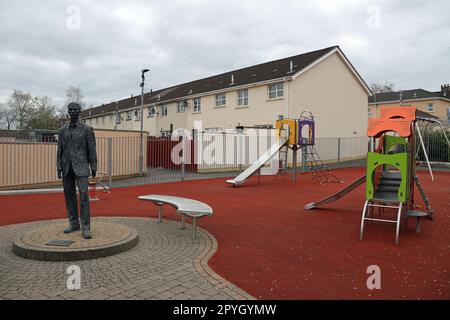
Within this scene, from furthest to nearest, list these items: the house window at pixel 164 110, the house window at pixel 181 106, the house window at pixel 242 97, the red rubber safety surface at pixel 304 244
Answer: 1. the house window at pixel 164 110
2. the house window at pixel 181 106
3. the house window at pixel 242 97
4. the red rubber safety surface at pixel 304 244

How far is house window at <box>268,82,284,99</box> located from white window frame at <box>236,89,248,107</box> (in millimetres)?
2611

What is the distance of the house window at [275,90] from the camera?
25.0 m

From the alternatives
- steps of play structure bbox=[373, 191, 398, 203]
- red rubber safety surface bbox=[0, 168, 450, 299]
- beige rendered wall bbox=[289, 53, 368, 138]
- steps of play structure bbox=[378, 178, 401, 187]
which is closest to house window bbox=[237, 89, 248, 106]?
beige rendered wall bbox=[289, 53, 368, 138]

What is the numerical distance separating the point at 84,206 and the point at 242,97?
23440mm

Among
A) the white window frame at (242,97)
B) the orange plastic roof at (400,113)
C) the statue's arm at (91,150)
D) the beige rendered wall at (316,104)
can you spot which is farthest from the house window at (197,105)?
the statue's arm at (91,150)

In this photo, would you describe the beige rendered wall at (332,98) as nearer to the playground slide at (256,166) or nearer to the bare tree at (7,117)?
the playground slide at (256,166)

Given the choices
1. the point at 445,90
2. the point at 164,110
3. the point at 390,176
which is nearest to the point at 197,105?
the point at 164,110

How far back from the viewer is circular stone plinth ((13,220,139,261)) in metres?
5.00

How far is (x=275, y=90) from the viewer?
2550 centimetres

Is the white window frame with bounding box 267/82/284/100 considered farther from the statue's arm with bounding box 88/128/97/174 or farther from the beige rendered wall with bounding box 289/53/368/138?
the statue's arm with bounding box 88/128/97/174

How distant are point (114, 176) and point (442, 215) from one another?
41.9ft

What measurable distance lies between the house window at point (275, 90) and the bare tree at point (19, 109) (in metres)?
48.5

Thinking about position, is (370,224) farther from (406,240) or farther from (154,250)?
(154,250)

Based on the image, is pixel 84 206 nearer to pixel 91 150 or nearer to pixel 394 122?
pixel 91 150
